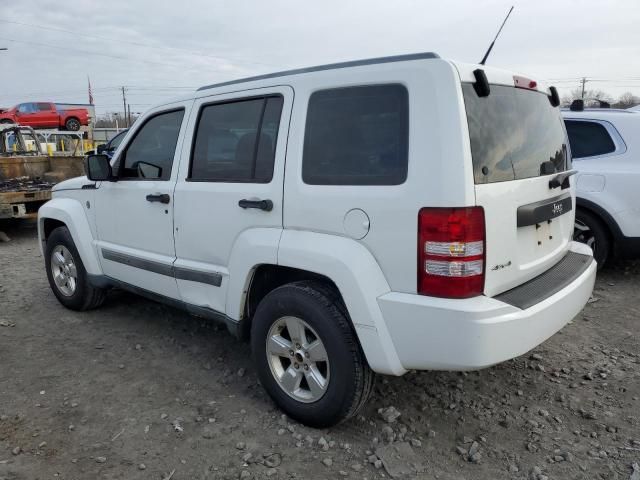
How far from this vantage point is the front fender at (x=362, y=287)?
2516 mm

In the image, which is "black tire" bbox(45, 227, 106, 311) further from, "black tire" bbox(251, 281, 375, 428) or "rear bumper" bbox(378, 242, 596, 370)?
"rear bumper" bbox(378, 242, 596, 370)

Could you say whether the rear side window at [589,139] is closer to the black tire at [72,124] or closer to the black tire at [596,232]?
the black tire at [596,232]

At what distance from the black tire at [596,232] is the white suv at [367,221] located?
2.03 m

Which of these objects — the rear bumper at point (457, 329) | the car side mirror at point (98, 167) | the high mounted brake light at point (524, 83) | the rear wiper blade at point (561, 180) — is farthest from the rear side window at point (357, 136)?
the car side mirror at point (98, 167)

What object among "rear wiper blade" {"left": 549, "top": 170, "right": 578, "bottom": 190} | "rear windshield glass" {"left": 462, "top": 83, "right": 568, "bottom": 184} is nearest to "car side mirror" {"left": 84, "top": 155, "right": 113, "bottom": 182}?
"rear windshield glass" {"left": 462, "top": 83, "right": 568, "bottom": 184}

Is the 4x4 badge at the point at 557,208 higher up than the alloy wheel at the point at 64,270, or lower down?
higher up

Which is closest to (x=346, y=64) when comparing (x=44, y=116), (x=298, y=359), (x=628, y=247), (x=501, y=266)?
(x=501, y=266)

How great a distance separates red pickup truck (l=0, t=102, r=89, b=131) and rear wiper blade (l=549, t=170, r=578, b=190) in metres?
28.2

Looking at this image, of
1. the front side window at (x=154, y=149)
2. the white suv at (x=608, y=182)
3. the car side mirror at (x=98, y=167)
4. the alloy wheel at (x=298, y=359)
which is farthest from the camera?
the white suv at (x=608, y=182)

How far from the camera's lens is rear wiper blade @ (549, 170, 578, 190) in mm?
2947

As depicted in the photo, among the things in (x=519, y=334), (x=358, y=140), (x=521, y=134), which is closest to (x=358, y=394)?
(x=519, y=334)

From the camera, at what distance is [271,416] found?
3.09m

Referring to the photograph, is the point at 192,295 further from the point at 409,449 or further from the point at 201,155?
the point at 409,449

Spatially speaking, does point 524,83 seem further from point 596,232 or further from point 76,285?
point 76,285
